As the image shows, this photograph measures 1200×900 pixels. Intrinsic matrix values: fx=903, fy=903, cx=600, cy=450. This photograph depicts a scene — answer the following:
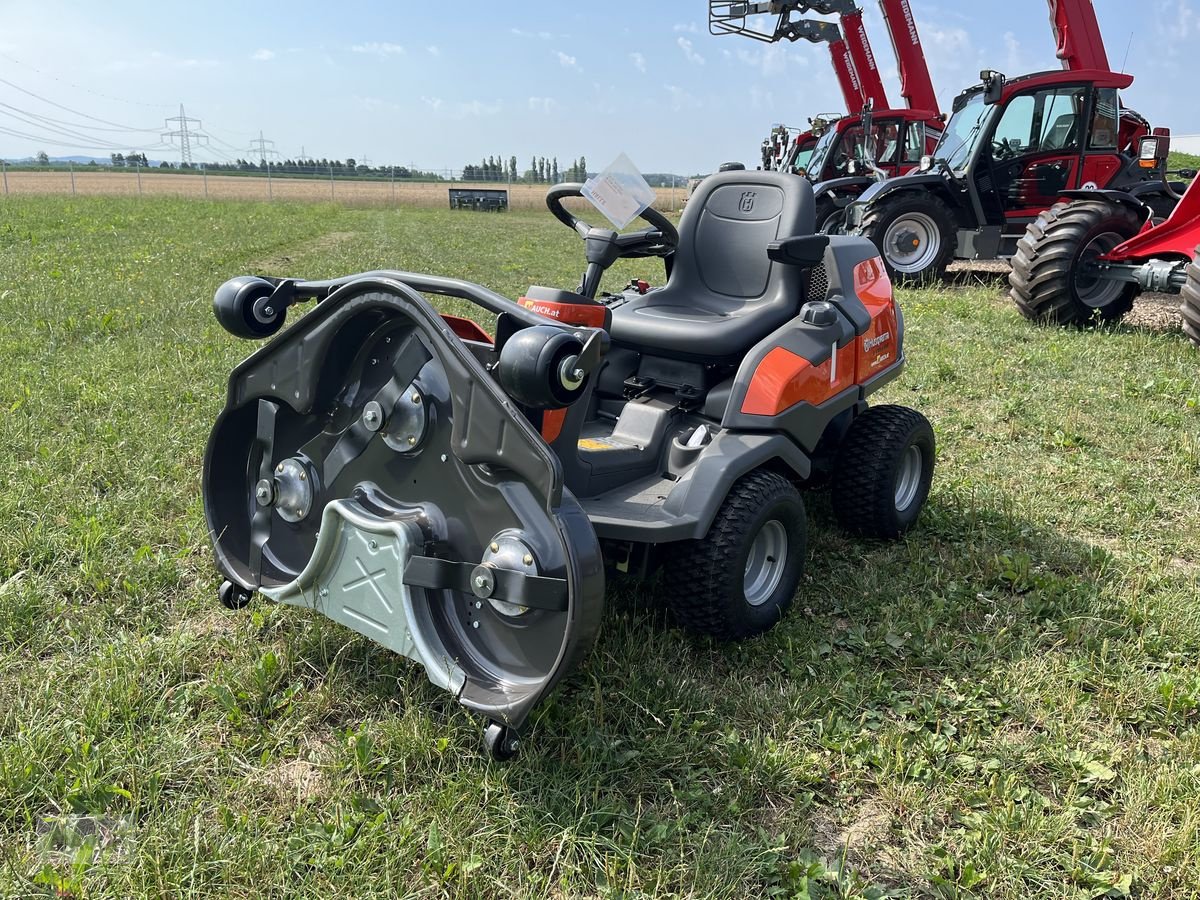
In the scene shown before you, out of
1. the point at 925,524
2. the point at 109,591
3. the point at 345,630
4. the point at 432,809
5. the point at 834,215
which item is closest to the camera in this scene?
the point at 432,809

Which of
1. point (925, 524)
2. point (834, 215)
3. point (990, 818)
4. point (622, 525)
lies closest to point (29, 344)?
point (622, 525)


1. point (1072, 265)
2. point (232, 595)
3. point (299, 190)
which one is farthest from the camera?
point (299, 190)

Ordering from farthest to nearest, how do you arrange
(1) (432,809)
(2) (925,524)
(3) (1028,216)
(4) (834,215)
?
(4) (834,215) < (3) (1028,216) < (2) (925,524) < (1) (432,809)

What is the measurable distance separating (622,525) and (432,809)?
2.65ft

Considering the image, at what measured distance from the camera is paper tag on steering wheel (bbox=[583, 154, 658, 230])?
2.75 metres

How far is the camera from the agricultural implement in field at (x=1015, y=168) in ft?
29.4

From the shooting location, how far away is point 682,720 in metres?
2.28

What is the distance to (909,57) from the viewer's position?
13422mm

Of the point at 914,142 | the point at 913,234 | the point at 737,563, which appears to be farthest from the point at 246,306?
the point at 914,142

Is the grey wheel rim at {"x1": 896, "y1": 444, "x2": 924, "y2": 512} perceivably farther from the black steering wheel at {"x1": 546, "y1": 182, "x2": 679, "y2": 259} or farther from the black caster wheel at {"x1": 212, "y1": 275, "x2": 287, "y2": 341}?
the black caster wheel at {"x1": 212, "y1": 275, "x2": 287, "y2": 341}

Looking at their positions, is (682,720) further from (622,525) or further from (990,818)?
(990,818)

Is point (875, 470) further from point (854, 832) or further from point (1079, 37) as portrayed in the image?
point (1079, 37)

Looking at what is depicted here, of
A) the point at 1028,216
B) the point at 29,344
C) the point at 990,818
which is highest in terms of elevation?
the point at 1028,216

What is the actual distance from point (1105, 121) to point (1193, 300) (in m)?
4.38
